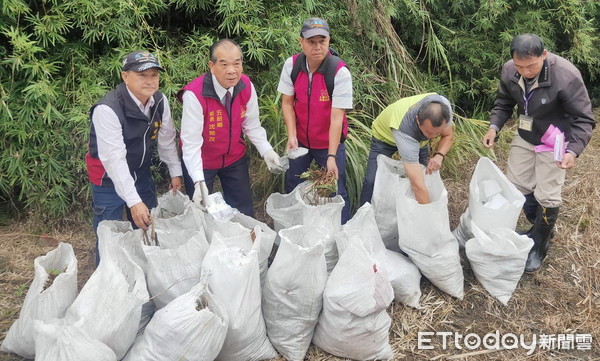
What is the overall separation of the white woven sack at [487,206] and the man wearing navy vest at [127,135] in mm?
1702

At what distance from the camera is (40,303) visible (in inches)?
80.2

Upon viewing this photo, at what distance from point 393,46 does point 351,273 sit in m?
2.87

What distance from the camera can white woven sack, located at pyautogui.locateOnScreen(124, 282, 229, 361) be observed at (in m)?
1.93

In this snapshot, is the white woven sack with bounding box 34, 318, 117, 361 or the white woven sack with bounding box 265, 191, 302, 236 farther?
the white woven sack with bounding box 265, 191, 302, 236

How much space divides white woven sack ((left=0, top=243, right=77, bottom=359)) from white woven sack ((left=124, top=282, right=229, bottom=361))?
37 centimetres

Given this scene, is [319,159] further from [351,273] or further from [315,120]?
[351,273]

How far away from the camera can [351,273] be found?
7.16 feet

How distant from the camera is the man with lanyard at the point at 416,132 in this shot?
2469mm

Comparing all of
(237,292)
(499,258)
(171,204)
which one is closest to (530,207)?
(499,258)

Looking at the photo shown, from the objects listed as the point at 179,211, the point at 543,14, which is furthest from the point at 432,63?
the point at 179,211

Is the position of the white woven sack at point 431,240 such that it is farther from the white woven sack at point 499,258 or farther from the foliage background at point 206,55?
the foliage background at point 206,55

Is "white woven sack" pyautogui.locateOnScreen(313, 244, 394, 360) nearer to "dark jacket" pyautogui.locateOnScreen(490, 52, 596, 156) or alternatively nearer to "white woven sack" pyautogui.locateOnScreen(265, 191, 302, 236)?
"white woven sack" pyautogui.locateOnScreen(265, 191, 302, 236)

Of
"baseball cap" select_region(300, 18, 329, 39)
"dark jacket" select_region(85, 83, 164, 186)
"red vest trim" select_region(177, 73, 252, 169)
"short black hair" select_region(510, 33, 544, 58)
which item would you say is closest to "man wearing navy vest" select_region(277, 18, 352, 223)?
"baseball cap" select_region(300, 18, 329, 39)

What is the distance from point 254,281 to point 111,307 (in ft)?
1.89
